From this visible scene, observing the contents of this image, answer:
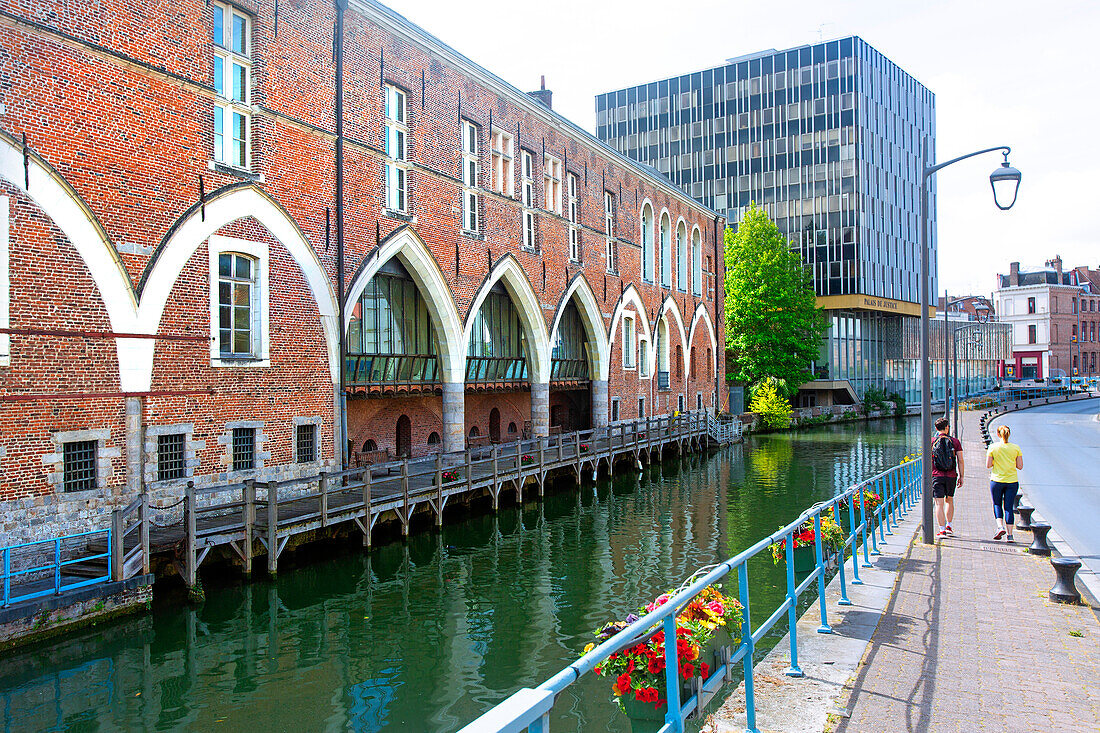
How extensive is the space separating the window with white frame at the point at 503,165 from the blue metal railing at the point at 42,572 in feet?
50.9

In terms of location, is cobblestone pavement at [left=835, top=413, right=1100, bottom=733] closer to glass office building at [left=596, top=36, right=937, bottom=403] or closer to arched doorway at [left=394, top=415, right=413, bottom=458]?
arched doorway at [left=394, top=415, right=413, bottom=458]

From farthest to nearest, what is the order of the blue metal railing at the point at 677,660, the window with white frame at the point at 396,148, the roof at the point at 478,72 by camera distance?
the window with white frame at the point at 396,148, the roof at the point at 478,72, the blue metal railing at the point at 677,660

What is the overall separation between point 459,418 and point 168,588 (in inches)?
415

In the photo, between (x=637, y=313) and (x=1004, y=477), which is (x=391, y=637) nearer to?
(x=1004, y=477)

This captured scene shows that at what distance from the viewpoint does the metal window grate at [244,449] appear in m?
15.6

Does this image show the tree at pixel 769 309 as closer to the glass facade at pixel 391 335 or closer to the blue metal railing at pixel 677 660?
the glass facade at pixel 391 335

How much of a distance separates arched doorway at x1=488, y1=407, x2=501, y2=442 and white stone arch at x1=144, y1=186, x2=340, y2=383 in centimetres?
963

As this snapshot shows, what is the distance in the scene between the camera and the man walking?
11.1 m

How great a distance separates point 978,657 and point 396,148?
56.4 feet

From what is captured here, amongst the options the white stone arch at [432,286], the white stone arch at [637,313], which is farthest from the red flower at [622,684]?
the white stone arch at [637,313]

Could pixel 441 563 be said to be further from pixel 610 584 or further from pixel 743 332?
pixel 743 332

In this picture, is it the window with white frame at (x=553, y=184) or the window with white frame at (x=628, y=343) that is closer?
the window with white frame at (x=553, y=184)

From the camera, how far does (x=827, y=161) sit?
5766 cm

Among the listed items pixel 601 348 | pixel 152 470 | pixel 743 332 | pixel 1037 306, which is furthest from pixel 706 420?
pixel 1037 306
